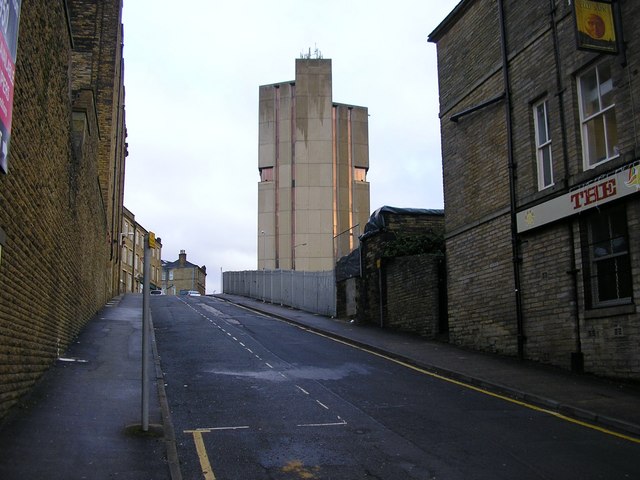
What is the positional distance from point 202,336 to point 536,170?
1137 cm

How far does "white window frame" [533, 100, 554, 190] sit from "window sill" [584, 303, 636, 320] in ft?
10.8

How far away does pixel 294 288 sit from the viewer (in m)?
36.2

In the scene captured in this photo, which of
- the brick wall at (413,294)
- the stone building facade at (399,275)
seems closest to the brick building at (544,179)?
the brick wall at (413,294)

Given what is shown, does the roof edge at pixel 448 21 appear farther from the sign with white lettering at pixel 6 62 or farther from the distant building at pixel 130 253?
the distant building at pixel 130 253

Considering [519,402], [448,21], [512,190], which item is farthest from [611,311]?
[448,21]

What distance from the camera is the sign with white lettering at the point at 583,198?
11.7 meters

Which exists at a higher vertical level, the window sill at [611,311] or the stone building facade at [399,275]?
the stone building facade at [399,275]

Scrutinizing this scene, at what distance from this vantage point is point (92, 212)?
20.4 meters

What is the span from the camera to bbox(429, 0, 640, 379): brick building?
12133mm

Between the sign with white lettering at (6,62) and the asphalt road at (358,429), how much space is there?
161 inches

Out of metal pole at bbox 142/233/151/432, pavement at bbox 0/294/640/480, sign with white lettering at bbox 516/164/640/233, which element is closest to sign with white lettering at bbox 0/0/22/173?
metal pole at bbox 142/233/151/432

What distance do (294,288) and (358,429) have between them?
27.3 metres

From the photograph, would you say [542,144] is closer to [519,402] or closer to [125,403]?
[519,402]

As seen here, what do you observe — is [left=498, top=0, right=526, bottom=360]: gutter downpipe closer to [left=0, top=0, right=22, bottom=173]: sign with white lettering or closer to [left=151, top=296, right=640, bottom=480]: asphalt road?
[left=151, top=296, right=640, bottom=480]: asphalt road
